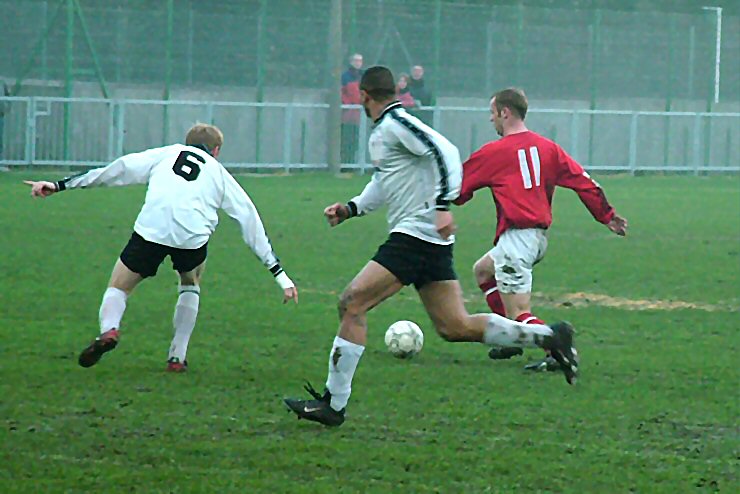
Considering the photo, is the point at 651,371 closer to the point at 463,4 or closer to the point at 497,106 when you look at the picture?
the point at 497,106

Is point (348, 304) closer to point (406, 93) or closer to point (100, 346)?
point (100, 346)

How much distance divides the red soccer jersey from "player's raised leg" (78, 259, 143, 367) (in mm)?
1953

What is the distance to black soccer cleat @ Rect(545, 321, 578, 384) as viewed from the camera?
303 inches

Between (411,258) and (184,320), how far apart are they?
1821 mm

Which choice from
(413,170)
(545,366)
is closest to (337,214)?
(413,170)

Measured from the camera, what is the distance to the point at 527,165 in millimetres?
8898

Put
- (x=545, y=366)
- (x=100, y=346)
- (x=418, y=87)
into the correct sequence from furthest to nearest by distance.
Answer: (x=418, y=87), (x=545, y=366), (x=100, y=346)

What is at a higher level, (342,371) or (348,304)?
(348,304)

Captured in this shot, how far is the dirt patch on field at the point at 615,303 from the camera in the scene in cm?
1159

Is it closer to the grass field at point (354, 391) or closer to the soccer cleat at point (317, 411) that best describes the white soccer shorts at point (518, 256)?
the grass field at point (354, 391)

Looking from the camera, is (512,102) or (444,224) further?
(512,102)

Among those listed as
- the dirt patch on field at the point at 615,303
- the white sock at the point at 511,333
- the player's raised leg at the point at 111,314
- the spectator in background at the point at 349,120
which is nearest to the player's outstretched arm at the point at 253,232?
the player's raised leg at the point at 111,314

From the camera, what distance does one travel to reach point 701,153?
3328cm

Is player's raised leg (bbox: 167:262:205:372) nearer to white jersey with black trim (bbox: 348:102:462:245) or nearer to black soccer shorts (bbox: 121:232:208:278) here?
black soccer shorts (bbox: 121:232:208:278)
